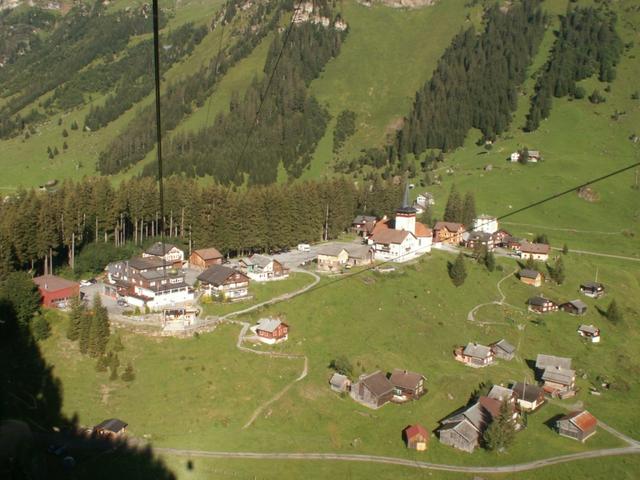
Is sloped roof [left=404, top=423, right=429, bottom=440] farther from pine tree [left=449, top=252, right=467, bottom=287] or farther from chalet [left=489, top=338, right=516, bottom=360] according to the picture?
pine tree [left=449, top=252, right=467, bottom=287]

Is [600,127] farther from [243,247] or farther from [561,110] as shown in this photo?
[243,247]

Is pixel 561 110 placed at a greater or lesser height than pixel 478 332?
greater

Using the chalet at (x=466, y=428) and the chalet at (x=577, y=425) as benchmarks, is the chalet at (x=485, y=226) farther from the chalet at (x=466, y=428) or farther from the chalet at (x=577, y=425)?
the chalet at (x=466, y=428)

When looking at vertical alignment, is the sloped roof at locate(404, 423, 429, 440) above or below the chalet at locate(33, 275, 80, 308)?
below

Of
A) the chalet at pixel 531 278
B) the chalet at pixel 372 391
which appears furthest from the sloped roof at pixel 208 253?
the chalet at pixel 531 278

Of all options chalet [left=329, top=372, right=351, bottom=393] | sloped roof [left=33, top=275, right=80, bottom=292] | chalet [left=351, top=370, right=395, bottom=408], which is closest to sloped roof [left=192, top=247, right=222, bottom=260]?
sloped roof [left=33, top=275, right=80, bottom=292]

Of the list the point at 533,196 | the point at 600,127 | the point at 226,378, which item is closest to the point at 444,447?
the point at 226,378

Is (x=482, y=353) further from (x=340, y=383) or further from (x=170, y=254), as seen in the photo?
(x=170, y=254)
